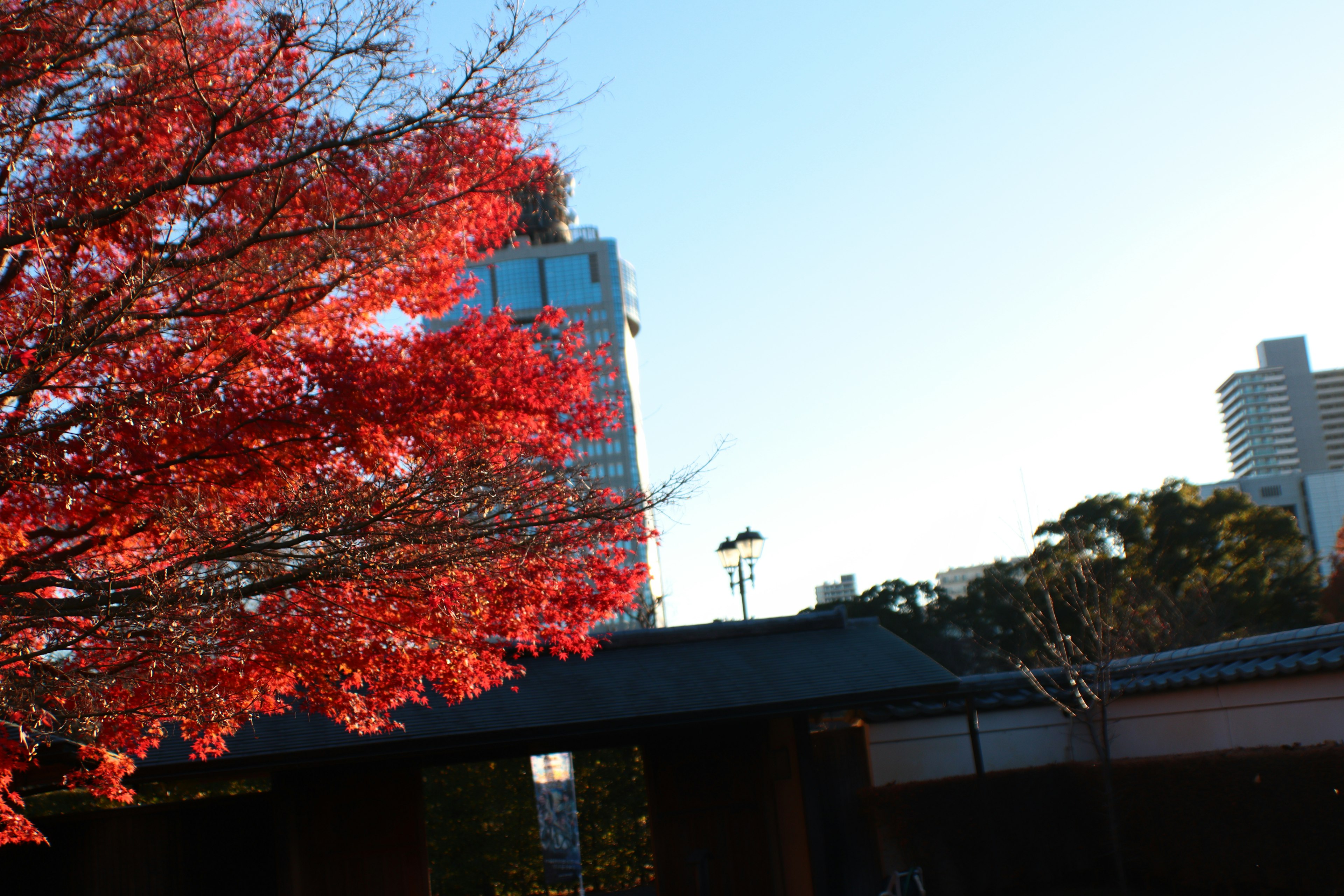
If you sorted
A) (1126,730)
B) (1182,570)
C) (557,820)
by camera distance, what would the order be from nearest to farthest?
(1126,730), (557,820), (1182,570)

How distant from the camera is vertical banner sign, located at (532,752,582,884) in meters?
12.9

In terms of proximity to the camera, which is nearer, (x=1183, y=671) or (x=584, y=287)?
(x=1183, y=671)

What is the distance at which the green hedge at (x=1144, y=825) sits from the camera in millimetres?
8789

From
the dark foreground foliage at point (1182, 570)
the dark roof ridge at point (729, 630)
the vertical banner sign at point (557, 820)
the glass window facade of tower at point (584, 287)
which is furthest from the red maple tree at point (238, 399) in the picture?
the glass window facade of tower at point (584, 287)

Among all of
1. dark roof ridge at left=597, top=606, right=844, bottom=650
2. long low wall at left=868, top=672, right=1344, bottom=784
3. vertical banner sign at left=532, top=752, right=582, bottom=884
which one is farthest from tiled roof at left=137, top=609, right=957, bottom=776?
long low wall at left=868, top=672, right=1344, bottom=784

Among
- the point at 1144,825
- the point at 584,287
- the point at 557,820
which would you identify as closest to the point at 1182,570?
the point at 1144,825

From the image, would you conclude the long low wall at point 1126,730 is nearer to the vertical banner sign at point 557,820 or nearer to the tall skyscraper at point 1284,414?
the vertical banner sign at point 557,820

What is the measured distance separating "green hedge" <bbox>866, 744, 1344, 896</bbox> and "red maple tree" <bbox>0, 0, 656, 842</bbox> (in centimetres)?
652

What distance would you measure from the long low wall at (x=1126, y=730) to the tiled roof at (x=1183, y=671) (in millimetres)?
118

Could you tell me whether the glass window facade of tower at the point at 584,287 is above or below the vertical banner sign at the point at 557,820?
above

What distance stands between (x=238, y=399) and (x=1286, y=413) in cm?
16768

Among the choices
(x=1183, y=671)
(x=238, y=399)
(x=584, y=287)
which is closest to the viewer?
(x=238, y=399)

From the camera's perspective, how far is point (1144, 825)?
10.7 m

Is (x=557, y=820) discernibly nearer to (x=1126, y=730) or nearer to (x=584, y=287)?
(x=1126, y=730)
